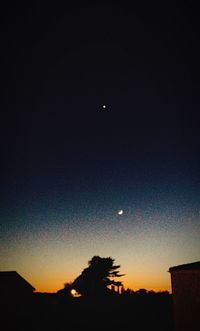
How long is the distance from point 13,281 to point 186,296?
71.2 feet

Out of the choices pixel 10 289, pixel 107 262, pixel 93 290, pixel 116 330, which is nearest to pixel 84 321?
pixel 116 330

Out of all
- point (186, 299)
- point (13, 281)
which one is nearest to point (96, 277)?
point (13, 281)

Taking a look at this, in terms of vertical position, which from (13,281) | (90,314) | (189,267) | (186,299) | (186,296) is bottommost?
(90,314)

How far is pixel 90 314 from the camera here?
31250 millimetres

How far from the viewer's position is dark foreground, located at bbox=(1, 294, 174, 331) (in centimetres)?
2770

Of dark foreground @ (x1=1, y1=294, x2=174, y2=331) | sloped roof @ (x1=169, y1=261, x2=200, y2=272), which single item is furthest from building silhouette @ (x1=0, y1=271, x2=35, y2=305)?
sloped roof @ (x1=169, y1=261, x2=200, y2=272)

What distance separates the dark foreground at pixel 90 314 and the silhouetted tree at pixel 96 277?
18.7 metres

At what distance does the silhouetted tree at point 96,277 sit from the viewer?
173ft

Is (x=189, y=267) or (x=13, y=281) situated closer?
(x=189, y=267)

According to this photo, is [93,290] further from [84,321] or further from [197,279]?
[197,279]

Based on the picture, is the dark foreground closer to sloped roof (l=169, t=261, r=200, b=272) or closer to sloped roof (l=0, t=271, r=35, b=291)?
sloped roof (l=0, t=271, r=35, b=291)

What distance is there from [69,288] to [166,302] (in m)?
26.0

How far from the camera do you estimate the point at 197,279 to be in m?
19.8

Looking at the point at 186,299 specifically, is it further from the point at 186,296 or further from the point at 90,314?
the point at 90,314
